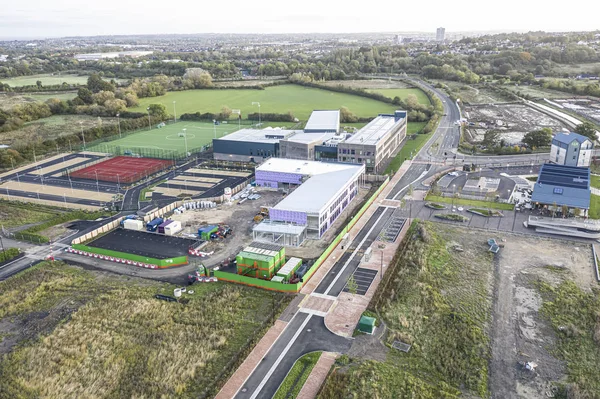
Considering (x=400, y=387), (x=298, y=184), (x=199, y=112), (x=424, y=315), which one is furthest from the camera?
(x=199, y=112)

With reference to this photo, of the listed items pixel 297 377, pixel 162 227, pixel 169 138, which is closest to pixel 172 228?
pixel 162 227

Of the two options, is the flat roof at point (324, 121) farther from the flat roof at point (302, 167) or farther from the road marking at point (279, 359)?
the road marking at point (279, 359)

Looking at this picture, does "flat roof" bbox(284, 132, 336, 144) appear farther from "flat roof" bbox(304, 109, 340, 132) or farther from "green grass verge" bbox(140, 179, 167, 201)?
"green grass verge" bbox(140, 179, 167, 201)

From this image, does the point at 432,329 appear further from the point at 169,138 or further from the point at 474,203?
the point at 169,138

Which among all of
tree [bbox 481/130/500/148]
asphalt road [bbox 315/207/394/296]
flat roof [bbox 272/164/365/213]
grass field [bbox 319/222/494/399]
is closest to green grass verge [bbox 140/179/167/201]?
flat roof [bbox 272/164/365/213]

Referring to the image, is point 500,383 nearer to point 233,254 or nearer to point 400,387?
point 400,387

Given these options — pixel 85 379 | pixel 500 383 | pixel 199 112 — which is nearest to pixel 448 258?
pixel 500 383

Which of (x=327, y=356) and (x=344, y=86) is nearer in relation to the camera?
(x=327, y=356)
